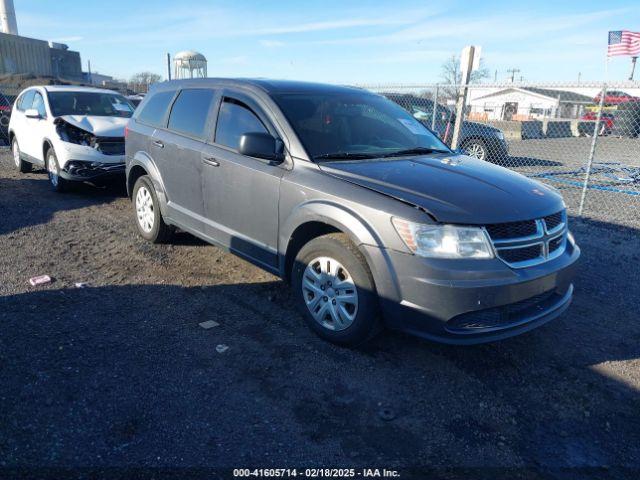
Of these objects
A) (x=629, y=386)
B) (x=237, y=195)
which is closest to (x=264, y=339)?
(x=237, y=195)

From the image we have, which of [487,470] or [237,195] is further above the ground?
[237,195]

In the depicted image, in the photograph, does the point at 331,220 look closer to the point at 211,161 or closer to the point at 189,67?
the point at 211,161

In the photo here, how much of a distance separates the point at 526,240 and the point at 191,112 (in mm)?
3404

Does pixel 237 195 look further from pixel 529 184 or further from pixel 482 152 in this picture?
pixel 482 152

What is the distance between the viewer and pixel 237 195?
412 cm

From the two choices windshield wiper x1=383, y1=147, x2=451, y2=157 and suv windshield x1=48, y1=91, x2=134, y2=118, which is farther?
suv windshield x1=48, y1=91, x2=134, y2=118

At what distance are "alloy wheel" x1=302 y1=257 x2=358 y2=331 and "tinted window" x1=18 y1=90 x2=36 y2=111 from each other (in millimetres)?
8132

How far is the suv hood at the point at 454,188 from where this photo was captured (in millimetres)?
2998

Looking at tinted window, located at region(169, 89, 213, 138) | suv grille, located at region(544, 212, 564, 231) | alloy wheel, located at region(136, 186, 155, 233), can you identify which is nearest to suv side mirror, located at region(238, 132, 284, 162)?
tinted window, located at region(169, 89, 213, 138)

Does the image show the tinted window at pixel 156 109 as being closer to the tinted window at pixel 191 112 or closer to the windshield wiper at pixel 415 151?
the tinted window at pixel 191 112

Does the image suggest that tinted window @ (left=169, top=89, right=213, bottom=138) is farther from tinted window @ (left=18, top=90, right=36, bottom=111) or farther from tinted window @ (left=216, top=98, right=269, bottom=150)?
tinted window @ (left=18, top=90, right=36, bottom=111)

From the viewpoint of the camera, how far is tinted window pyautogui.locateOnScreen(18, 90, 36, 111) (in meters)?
9.10

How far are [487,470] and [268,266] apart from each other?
2.21m

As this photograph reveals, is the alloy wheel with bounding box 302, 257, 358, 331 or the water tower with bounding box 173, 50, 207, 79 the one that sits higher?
the water tower with bounding box 173, 50, 207, 79
